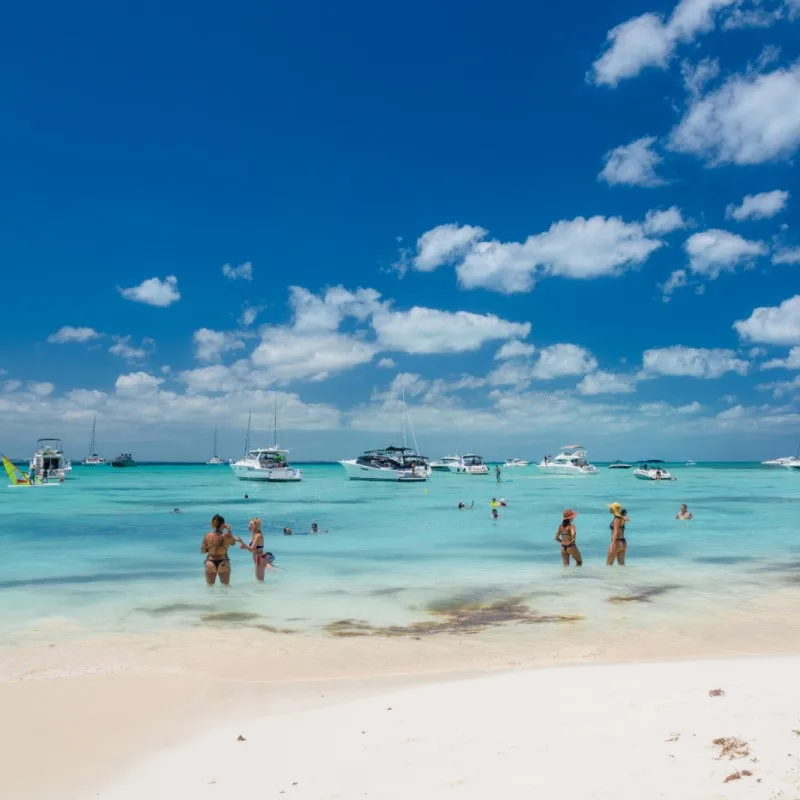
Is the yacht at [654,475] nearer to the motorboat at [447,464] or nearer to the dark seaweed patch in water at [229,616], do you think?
the motorboat at [447,464]

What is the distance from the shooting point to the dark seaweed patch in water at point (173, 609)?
13812mm

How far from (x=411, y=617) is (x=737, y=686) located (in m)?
6.92

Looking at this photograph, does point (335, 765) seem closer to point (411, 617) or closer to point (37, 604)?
point (411, 617)

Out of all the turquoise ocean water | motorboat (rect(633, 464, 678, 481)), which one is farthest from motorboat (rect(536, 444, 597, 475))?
the turquoise ocean water

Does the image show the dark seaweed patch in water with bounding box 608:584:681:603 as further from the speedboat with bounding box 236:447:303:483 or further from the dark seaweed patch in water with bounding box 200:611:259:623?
the speedboat with bounding box 236:447:303:483

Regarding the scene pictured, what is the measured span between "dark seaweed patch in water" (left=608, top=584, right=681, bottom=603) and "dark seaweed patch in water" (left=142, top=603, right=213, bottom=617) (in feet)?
28.9

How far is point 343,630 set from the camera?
12297mm

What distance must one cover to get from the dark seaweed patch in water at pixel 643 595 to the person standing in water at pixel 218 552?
8867 mm

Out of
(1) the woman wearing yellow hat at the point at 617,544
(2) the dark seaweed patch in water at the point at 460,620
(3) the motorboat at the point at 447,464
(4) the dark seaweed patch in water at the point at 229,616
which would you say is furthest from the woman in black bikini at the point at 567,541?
(3) the motorboat at the point at 447,464

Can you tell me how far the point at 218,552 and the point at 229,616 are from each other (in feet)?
10.4

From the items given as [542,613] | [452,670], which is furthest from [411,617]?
[452,670]

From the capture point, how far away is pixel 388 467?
278 ft

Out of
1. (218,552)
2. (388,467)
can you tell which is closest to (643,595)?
(218,552)

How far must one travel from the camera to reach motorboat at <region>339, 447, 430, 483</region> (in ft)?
268
